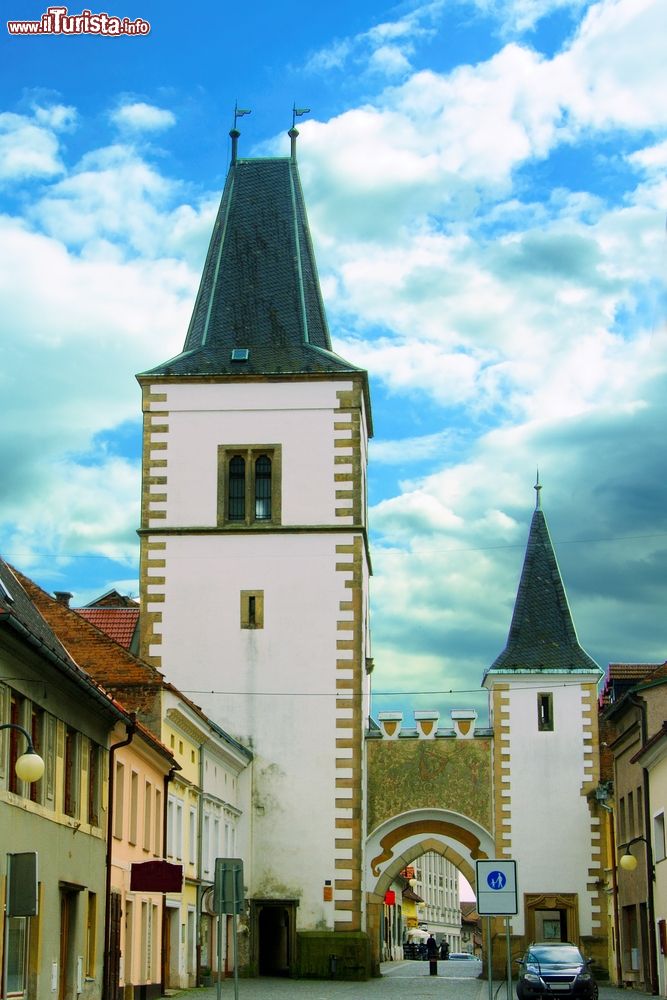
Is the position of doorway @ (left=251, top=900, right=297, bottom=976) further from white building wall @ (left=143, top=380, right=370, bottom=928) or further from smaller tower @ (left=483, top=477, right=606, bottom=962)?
smaller tower @ (left=483, top=477, right=606, bottom=962)

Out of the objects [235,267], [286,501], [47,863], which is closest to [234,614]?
[286,501]

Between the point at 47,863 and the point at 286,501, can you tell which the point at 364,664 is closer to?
the point at 286,501

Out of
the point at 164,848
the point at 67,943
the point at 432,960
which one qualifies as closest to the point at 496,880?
the point at 67,943

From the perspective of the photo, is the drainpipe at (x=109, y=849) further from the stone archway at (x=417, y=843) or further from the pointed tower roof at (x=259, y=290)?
the pointed tower roof at (x=259, y=290)

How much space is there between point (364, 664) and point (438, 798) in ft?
14.7

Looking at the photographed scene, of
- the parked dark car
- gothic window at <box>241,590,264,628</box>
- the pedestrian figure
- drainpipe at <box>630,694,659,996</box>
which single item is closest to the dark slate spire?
gothic window at <box>241,590,264,628</box>

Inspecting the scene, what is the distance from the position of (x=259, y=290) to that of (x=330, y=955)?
2012 cm

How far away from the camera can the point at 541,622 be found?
51.9 meters

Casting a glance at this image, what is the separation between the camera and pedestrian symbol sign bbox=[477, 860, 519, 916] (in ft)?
79.0

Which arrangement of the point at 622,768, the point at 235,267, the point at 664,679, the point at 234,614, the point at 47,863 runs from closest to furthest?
the point at 47,863
the point at 664,679
the point at 622,768
the point at 234,614
the point at 235,267

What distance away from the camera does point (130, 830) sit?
32.3 m

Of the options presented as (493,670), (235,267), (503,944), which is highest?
(235,267)

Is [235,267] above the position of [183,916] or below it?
above

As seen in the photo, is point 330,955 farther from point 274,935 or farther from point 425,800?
point 274,935
